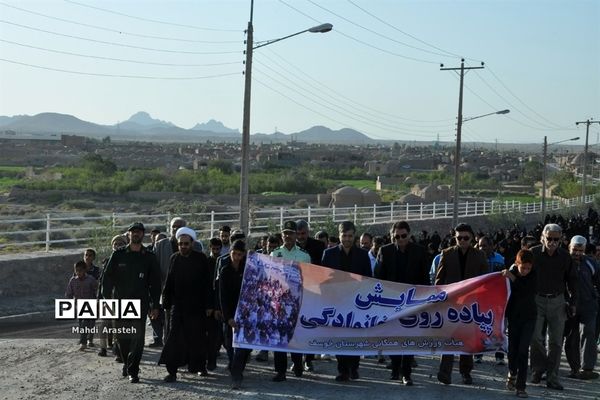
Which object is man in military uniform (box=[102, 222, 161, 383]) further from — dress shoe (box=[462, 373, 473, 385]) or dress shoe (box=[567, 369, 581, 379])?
dress shoe (box=[567, 369, 581, 379])

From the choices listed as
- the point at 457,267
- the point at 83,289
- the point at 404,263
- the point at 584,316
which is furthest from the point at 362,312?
the point at 83,289

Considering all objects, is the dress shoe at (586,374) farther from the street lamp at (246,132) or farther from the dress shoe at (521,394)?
the street lamp at (246,132)

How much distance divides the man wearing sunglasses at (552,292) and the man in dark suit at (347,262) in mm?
1853

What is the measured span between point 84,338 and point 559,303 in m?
5.88

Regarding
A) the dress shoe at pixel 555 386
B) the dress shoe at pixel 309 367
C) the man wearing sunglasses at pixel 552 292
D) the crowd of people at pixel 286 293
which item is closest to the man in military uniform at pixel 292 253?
the crowd of people at pixel 286 293

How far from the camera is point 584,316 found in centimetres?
968

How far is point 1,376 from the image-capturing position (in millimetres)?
9188

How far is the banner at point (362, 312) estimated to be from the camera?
347 inches

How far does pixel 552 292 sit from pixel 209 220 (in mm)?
26687

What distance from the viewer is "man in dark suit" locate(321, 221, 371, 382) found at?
9.05 m

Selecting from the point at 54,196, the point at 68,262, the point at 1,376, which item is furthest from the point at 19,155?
the point at 1,376

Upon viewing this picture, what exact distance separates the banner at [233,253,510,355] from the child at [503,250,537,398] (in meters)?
0.18

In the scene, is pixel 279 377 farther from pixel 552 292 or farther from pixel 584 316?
pixel 584 316

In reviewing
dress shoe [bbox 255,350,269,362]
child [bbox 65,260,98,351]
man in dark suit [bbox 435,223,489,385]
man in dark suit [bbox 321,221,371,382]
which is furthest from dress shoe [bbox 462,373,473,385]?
child [bbox 65,260,98,351]
